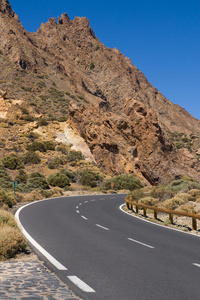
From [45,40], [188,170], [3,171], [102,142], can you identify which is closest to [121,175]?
[102,142]

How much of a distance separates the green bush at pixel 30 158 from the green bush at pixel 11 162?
141cm

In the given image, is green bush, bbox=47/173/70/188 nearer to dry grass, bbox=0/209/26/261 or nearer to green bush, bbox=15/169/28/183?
green bush, bbox=15/169/28/183

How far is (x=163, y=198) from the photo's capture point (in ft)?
89.3

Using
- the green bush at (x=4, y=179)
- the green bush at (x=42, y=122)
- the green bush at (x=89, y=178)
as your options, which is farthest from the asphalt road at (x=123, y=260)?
the green bush at (x=42, y=122)

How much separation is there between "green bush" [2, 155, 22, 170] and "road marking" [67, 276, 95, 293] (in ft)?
135

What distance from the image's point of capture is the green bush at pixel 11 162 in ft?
151

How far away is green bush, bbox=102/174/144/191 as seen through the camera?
46237 mm

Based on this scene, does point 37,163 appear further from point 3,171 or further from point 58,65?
point 58,65

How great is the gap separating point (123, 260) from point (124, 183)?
38693 mm

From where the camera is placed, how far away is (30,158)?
49.1 meters

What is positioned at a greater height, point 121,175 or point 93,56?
point 93,56

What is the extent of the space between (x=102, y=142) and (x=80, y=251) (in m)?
44.4

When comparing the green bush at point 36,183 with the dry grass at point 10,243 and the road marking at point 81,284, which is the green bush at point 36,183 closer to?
the dry grass at point 10,243

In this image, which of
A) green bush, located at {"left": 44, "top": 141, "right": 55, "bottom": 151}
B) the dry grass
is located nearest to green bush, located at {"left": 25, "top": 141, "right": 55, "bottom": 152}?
green bush, located at {"left": 44, "top": 141, "right": 55, "bottom": 151}
